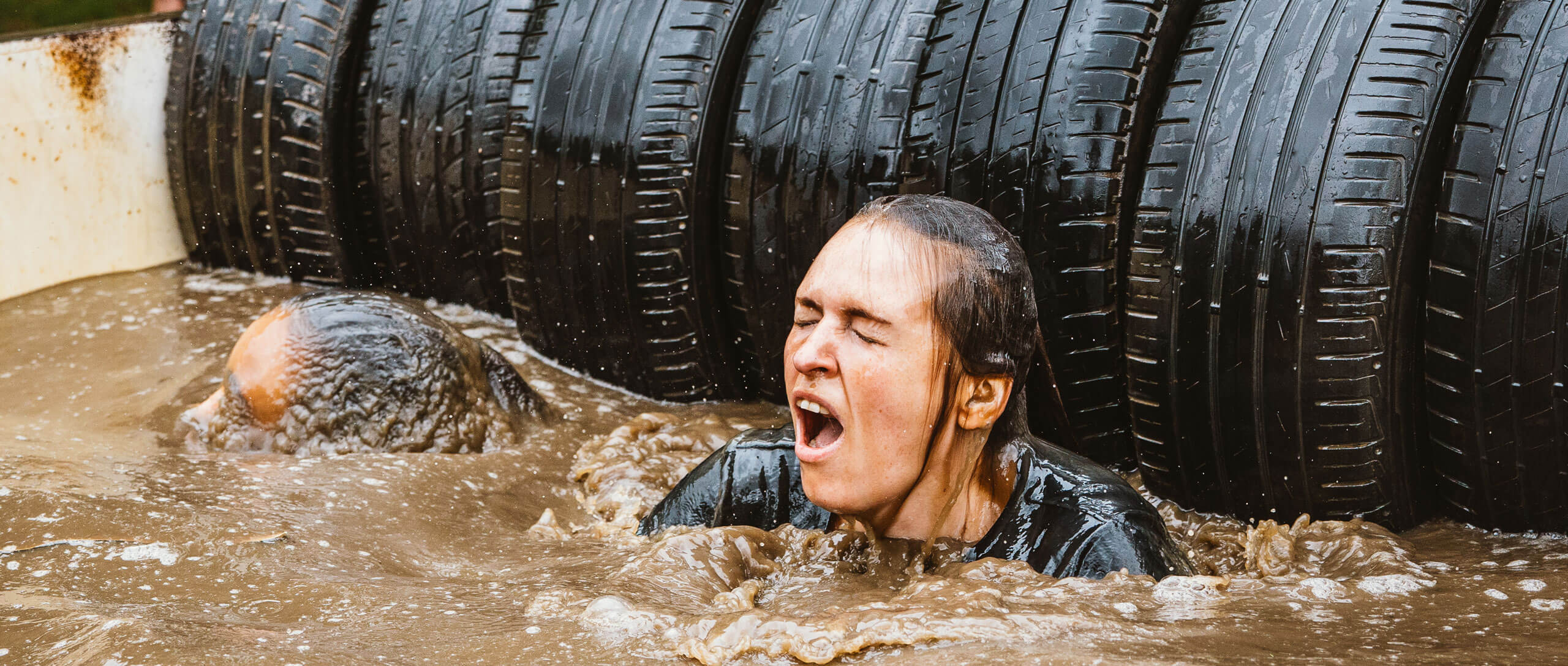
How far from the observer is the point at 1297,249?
2.89 m

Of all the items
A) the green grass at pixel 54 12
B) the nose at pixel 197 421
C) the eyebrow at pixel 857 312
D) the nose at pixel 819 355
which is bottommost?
the nose at pixel 197 421

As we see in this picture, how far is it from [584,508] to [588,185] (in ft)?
3.66

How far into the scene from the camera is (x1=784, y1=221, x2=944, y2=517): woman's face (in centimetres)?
233

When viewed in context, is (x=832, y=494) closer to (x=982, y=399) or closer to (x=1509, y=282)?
(x=982, y=399)

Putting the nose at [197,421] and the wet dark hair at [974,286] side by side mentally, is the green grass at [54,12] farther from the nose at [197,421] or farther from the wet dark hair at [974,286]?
the wet dark hair at [974,286]

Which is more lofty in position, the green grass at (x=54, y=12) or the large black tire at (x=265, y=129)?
the green grass at (x=54, y=12)

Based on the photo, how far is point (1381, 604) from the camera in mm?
2346

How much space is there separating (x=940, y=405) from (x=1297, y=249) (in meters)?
1.02

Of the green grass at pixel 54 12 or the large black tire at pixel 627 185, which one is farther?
the green grass at pixel 54 12

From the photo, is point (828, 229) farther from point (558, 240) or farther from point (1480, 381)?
point (1480, 381)

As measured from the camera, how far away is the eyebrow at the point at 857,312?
7.66 feet

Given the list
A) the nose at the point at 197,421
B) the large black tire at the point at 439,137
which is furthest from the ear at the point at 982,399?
the large black tire at the point at 439,137

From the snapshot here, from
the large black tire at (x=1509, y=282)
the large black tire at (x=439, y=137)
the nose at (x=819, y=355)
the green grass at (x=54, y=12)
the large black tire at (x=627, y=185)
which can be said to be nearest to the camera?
the nose at (x=819, y=355)

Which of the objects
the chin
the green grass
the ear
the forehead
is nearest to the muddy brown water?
the chin
